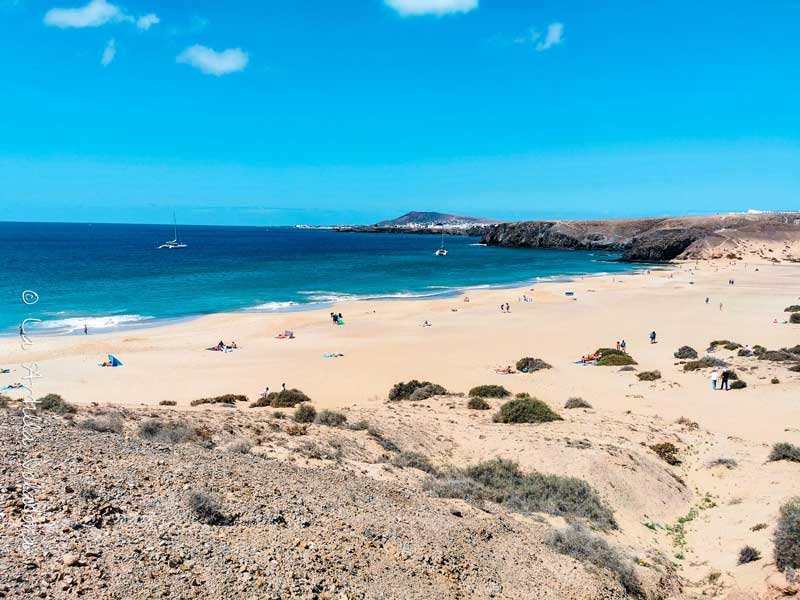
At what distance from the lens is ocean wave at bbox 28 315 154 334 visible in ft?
110

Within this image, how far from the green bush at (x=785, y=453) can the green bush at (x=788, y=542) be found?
4.57m

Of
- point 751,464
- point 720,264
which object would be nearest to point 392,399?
point 751,464

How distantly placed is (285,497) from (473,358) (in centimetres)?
1926

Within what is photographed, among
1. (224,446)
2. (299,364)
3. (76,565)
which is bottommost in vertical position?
(299,364)

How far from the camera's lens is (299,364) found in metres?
24.7

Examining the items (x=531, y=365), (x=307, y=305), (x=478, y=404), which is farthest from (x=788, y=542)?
(x=307, y=305)

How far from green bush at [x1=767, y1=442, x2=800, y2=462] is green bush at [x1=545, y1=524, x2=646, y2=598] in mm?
6635

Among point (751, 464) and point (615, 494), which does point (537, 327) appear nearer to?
point (751, 464)

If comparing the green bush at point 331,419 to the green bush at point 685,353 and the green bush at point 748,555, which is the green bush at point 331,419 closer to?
the green bush at point 748,555

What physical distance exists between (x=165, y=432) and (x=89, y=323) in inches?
1180

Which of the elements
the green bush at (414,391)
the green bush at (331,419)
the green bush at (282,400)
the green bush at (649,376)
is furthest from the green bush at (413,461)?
the green bush at (649,376)

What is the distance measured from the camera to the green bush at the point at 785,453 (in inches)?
460

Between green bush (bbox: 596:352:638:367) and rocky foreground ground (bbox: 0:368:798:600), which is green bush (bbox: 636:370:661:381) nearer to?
green bush (bbox: 596:352:638:367)

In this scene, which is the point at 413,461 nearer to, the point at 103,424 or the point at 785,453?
the point at 103,424
